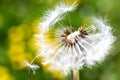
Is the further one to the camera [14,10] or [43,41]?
[14,10]

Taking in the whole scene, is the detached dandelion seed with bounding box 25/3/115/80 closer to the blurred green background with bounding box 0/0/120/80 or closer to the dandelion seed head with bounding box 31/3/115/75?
the dandelion seed head with bounding box 31/3/115/75

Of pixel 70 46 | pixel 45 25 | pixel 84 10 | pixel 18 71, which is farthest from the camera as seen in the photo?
pixel 84 10

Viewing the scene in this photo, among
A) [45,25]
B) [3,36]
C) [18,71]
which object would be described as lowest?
[45,25]

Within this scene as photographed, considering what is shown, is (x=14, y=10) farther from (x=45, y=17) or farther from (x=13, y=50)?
(x=45, y=17)

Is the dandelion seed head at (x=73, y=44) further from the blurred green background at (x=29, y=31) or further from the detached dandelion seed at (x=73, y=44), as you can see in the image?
the blurred green background at (x=29, y=31)

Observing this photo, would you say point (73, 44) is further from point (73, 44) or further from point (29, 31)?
point (29, 31)

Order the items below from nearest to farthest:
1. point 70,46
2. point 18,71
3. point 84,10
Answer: point 70,46 < point 18,71 < point 84,10

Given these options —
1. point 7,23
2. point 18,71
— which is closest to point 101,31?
point 18,71
